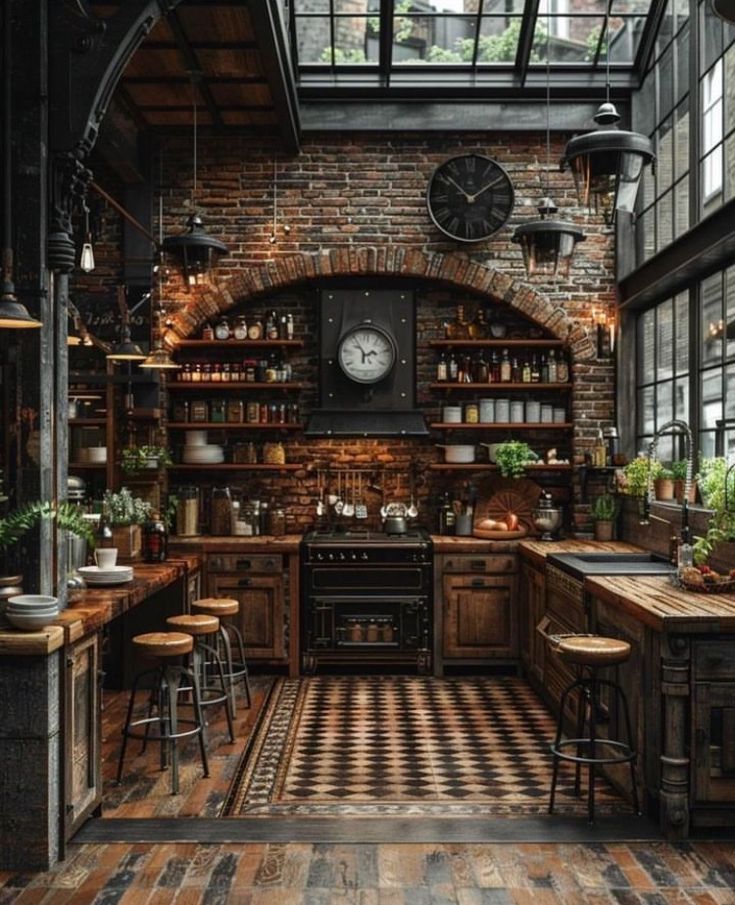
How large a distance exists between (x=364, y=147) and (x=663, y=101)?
91.5 inches

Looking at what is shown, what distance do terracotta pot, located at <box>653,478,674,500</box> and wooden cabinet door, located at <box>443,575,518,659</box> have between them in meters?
1.29

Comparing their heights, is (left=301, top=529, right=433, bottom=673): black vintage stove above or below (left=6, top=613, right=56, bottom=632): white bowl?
below

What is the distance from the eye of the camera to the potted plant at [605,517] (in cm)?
776

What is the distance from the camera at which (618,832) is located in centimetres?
428

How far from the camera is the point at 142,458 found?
25.2 feet

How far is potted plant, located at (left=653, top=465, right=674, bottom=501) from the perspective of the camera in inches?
268

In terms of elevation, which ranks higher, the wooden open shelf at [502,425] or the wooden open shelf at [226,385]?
the wooden open shelf at [226,385]

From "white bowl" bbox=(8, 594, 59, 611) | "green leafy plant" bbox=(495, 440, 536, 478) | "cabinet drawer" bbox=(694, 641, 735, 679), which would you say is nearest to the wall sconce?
"green leafy plant" bbox=(495, 440, 536, 478)

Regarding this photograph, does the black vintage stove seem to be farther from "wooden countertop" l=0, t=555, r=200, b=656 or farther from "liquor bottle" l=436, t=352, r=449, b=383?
"liquor bottle" l=436, t=352, r=449, b=383

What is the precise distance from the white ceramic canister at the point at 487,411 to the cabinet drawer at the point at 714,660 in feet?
13.3

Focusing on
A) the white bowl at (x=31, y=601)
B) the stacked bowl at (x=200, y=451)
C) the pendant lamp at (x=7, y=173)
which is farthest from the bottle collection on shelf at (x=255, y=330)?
the white bowl at (x=31, y=601)

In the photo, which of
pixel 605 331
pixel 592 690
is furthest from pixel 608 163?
pixel 605 331

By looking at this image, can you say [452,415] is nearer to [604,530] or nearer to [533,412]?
[533,412]

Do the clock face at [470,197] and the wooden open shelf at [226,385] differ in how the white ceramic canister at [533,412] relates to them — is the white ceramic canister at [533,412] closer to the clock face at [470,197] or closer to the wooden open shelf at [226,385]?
the wooden open shelf at [226,385]
